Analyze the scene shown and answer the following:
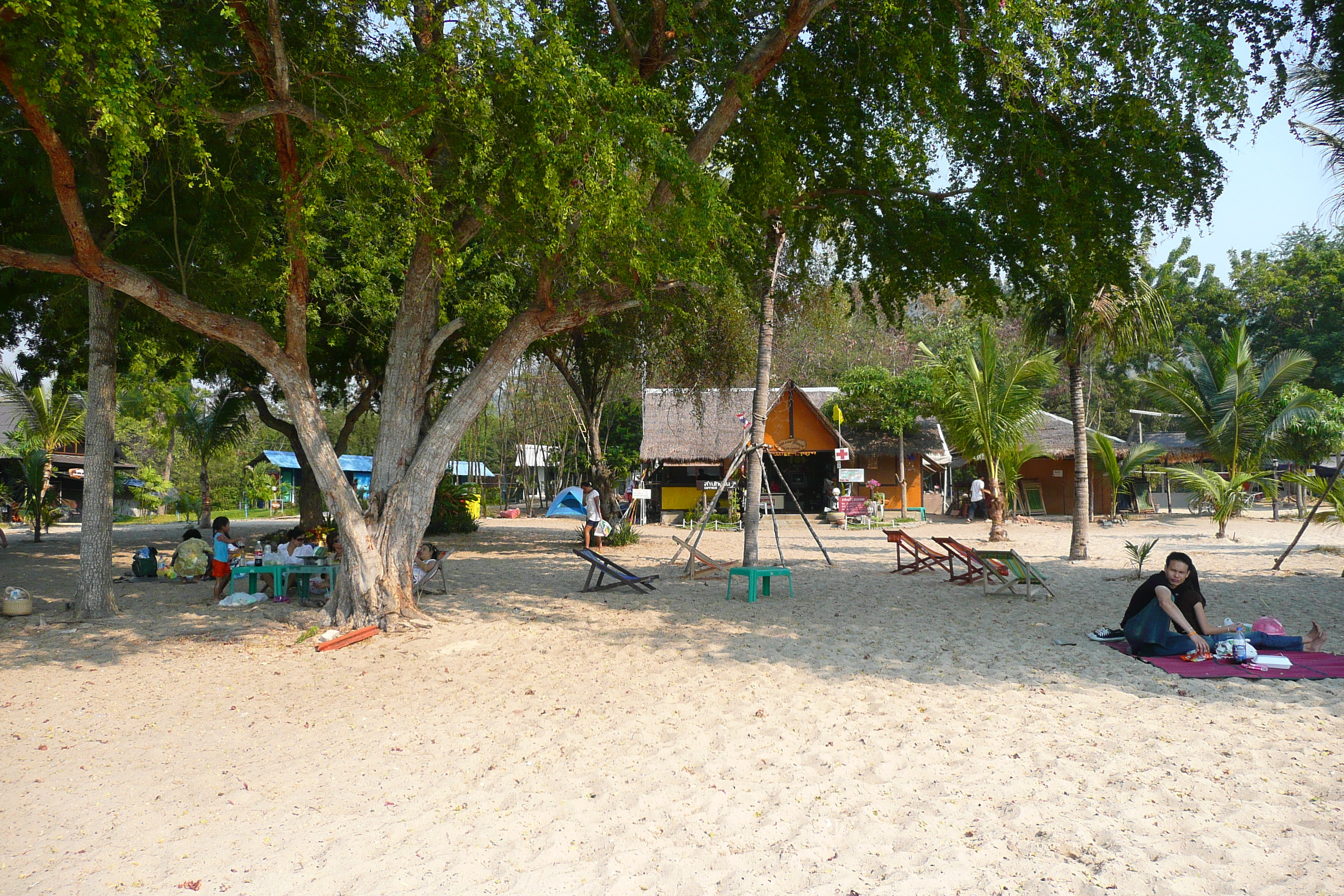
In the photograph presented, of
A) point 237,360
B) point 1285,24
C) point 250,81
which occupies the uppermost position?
point 1285,24

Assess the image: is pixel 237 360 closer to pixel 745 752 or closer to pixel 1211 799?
pixel 745 752

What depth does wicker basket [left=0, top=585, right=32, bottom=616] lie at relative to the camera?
909 centimetres

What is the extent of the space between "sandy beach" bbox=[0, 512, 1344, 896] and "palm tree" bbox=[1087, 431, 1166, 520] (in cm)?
1650

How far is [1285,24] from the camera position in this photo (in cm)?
853

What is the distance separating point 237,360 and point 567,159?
1117 centimetres

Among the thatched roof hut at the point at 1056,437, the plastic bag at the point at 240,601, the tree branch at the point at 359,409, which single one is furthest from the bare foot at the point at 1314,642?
the thatched roof hut at the point at 1056,437

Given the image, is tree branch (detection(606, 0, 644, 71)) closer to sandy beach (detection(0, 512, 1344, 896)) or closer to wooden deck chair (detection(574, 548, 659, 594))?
wooden deck chair (detection(574, 548, 659, 594))

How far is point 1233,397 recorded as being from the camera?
2177 cm

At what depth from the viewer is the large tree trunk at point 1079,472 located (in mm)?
14523

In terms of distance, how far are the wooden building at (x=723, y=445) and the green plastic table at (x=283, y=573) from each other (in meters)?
15.9

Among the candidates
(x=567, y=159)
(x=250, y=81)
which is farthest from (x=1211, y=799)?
(x=250, y=81)

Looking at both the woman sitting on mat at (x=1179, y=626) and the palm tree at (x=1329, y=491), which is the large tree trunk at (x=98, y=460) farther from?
the palm tree at (x=1329, y=491)

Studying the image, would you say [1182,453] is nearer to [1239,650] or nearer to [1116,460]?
[1116,460]

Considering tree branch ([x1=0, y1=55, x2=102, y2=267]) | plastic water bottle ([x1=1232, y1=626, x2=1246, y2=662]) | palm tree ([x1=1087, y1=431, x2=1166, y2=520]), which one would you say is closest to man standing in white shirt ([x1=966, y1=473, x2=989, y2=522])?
palm tree ([x1=1087, y1=431, x2=1166, y2=520])
